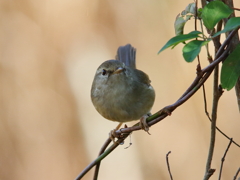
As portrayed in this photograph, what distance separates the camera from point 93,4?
4.48 metres

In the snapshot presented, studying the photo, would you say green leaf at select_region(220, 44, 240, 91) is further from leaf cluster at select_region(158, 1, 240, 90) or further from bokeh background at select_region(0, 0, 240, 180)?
bokeh background at select_region(0, 0, 240, 180)

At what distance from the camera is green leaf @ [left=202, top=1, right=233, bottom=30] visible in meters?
1.21

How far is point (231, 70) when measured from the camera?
4.09 feet

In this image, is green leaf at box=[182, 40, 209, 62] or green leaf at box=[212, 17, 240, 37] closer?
green leaf at box=[212, 17, 240, 37]

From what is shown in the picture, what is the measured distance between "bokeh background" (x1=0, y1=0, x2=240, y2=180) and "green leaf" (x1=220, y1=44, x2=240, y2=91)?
2961 mm

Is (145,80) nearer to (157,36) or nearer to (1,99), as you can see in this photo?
(157,36)

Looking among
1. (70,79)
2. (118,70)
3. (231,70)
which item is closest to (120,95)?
(118,70)

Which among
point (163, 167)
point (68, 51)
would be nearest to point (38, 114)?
point (68, 51)

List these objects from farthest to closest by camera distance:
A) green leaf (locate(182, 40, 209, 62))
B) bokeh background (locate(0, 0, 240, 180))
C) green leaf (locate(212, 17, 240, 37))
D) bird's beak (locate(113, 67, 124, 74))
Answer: bokeh background (locate(0, 0, 240, 180)), bird's beak (locate(113, 67, 124, 74)), green leaf (locate(182, 40, 209, 62)), green leaf (locate(212, 17, 240, 37))

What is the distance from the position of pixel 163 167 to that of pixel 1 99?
2.28 meters

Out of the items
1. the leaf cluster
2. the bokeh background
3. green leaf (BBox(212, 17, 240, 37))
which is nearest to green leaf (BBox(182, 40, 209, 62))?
the leaf cluster

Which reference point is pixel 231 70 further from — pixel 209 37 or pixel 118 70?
pixel 118 70

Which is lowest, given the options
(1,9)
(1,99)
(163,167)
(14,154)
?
(163,167)

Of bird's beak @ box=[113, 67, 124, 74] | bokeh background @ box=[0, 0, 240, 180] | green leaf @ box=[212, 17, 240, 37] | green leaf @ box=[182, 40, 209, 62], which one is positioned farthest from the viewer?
bokeh background @ box=[0, 0, 240, 180]
